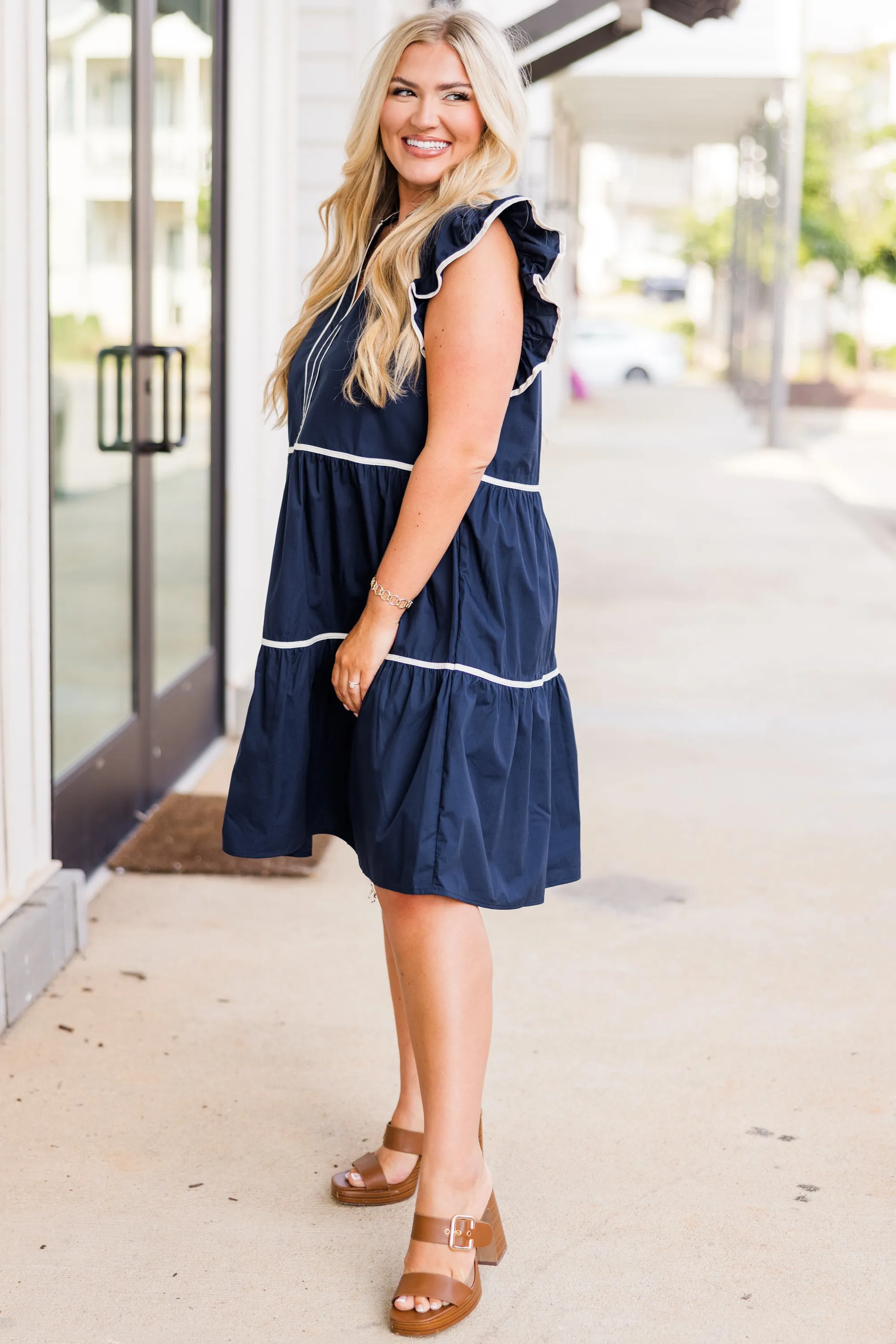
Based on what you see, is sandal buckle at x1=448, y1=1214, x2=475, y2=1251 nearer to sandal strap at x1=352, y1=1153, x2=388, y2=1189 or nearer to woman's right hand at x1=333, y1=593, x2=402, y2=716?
sandal strap at x1=352, y1=1153, x2=388, y2=1189

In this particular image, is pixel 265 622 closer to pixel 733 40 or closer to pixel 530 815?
pixel 530 815

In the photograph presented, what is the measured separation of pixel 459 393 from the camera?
6.59ft

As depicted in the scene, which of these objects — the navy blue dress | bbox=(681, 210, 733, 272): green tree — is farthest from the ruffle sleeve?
bbox=(681, 210, 733, 272): green tree

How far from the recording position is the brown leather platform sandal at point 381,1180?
2434 mm

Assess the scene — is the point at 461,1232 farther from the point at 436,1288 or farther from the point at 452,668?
the point at 452,668

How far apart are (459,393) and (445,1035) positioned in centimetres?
88

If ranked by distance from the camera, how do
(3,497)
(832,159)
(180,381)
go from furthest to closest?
(832,159), (180,381), (3,497)

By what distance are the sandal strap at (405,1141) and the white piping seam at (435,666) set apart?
0.78 m

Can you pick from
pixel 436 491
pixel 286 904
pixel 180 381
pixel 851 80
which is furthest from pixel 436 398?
pixel 851 80

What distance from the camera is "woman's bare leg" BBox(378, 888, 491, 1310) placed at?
7.03ft

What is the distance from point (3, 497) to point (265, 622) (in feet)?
3.29

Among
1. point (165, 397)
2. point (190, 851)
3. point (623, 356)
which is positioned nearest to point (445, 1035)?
point (190, 851)

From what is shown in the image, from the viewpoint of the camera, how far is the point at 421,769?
6.80 feet

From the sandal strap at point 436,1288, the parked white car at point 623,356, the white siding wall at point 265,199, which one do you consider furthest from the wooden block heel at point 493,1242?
the parked white car at point 623,356
